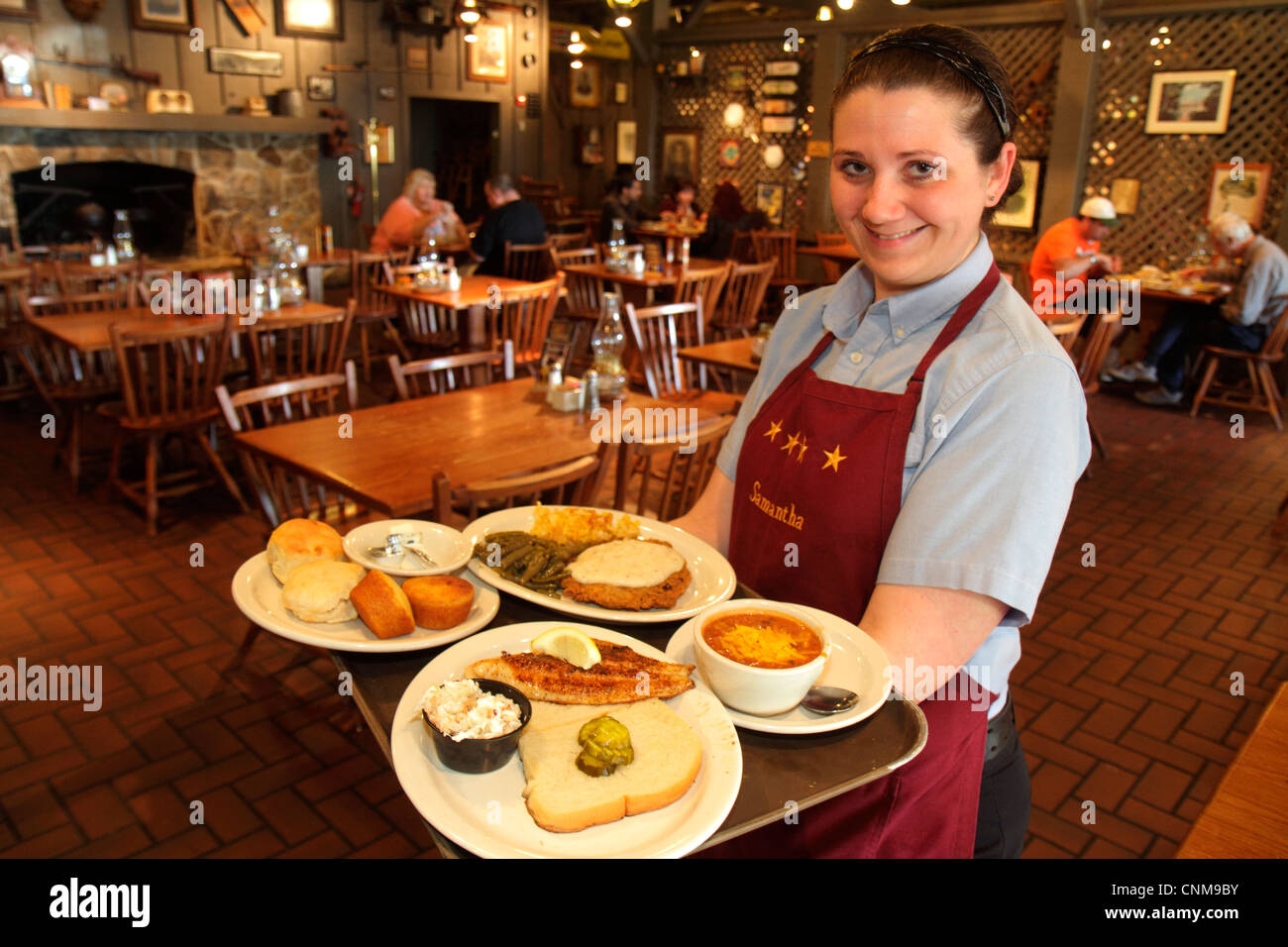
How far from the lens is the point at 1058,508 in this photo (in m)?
1.19

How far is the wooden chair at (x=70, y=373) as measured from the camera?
4.68m

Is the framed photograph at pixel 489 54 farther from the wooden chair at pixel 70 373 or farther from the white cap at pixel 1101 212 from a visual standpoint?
the white cap at pixel 1101 212

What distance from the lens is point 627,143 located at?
523 inches

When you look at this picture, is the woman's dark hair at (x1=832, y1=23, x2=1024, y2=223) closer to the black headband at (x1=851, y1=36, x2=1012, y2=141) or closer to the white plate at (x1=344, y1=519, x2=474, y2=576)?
the black headband at (x1=851, y1=36, x2=1012, y2=141)

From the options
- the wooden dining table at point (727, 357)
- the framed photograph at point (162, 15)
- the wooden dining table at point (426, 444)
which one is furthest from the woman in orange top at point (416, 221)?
the wooden dining table at point (426, 444)

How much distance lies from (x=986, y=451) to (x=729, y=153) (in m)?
11.6

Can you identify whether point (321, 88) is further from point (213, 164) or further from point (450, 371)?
point (450, 371)

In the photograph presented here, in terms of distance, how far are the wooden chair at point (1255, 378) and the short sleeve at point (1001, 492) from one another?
6.81 metres

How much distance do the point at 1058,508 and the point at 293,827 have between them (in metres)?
2.12

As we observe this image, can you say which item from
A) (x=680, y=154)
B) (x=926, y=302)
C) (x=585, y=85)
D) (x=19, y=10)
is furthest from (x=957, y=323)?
(x=585, y=85)

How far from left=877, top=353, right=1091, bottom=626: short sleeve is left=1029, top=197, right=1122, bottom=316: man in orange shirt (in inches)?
248

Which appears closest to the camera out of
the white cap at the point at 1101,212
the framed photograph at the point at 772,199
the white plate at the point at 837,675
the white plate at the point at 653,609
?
the white plate at the point at 837,675

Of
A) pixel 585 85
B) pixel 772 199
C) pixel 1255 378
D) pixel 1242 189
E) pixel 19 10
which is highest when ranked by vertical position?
pixel 585 85
